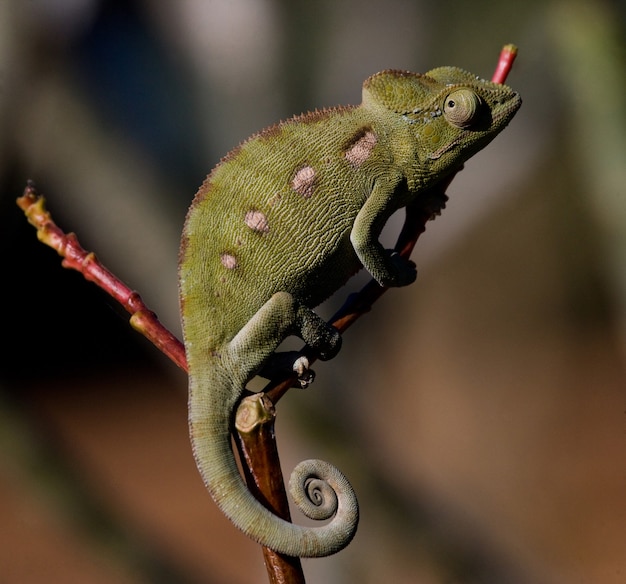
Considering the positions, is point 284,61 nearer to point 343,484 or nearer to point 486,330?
point 486,330

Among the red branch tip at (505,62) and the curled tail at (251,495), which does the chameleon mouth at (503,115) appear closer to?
the red branch tip at (505,62)

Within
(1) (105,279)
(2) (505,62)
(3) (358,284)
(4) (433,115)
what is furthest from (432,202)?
(3) (358,284)

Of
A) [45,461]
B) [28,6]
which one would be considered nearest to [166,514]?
[45,461]

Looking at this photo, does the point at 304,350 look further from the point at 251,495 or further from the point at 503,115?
the point at 503,115

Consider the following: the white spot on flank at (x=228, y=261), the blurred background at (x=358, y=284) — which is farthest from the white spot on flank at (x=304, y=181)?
the blurred background at (x=358, y=284)

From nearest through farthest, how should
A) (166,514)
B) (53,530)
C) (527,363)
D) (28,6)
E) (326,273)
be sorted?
(326,273)
(28,6)
(53,530)
(166,514)
(527,363)

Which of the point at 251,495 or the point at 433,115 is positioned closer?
the point at 251,495

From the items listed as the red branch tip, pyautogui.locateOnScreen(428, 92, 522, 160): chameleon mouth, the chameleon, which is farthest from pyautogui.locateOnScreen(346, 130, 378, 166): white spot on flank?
the red branch tip
